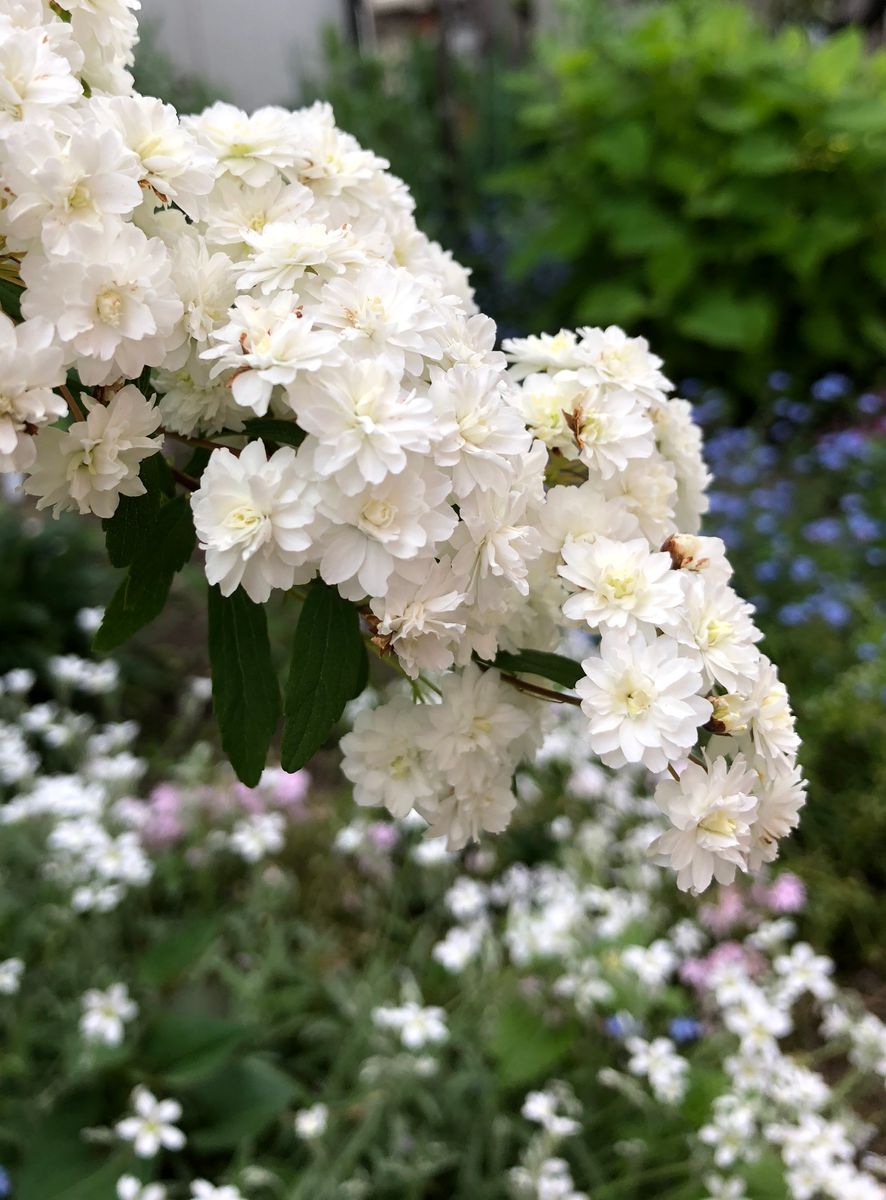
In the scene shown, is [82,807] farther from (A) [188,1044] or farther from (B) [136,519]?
(B) [136,519]

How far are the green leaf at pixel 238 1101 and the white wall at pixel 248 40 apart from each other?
3311 mm

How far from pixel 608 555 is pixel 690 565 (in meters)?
0.07

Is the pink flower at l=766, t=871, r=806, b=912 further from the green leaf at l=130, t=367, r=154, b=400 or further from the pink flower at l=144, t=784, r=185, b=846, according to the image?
the green leaf at l=130, t=367, r=154, b=400

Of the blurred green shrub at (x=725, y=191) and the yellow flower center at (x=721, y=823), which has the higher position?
the yellow flower center at (x=721, y=823)

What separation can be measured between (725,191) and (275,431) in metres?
2.99

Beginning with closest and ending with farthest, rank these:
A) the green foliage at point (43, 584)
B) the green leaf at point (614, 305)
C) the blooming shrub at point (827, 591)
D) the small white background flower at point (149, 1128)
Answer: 1. the small white background flower at point (149, 1128)
2. the blooming shrub at point (827, 591)
3. the green foliage at point (43, 584)
4. the green leaf at point (614, 305)

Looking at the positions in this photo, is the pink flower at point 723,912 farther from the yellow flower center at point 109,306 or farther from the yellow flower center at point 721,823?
the yellow flower center at point 109,306

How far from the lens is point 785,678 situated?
213 cm

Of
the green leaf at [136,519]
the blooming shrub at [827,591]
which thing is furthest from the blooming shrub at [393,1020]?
the green leaf at [136,519]

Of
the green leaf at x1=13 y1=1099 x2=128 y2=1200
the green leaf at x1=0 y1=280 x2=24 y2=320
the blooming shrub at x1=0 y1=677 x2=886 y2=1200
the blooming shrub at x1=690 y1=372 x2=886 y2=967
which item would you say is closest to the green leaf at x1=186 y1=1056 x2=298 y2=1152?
the blooming shrub at x1=0 y1=677 x2=886 y2=1200

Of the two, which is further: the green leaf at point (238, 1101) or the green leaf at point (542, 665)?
the green leaf at point (238, 1101)

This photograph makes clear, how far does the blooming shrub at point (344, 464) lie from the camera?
496mm

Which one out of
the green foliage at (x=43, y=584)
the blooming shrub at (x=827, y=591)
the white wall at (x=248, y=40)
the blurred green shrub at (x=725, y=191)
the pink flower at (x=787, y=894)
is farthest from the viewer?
the white wall at (x=248, y=40)

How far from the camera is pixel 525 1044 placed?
1.47m
